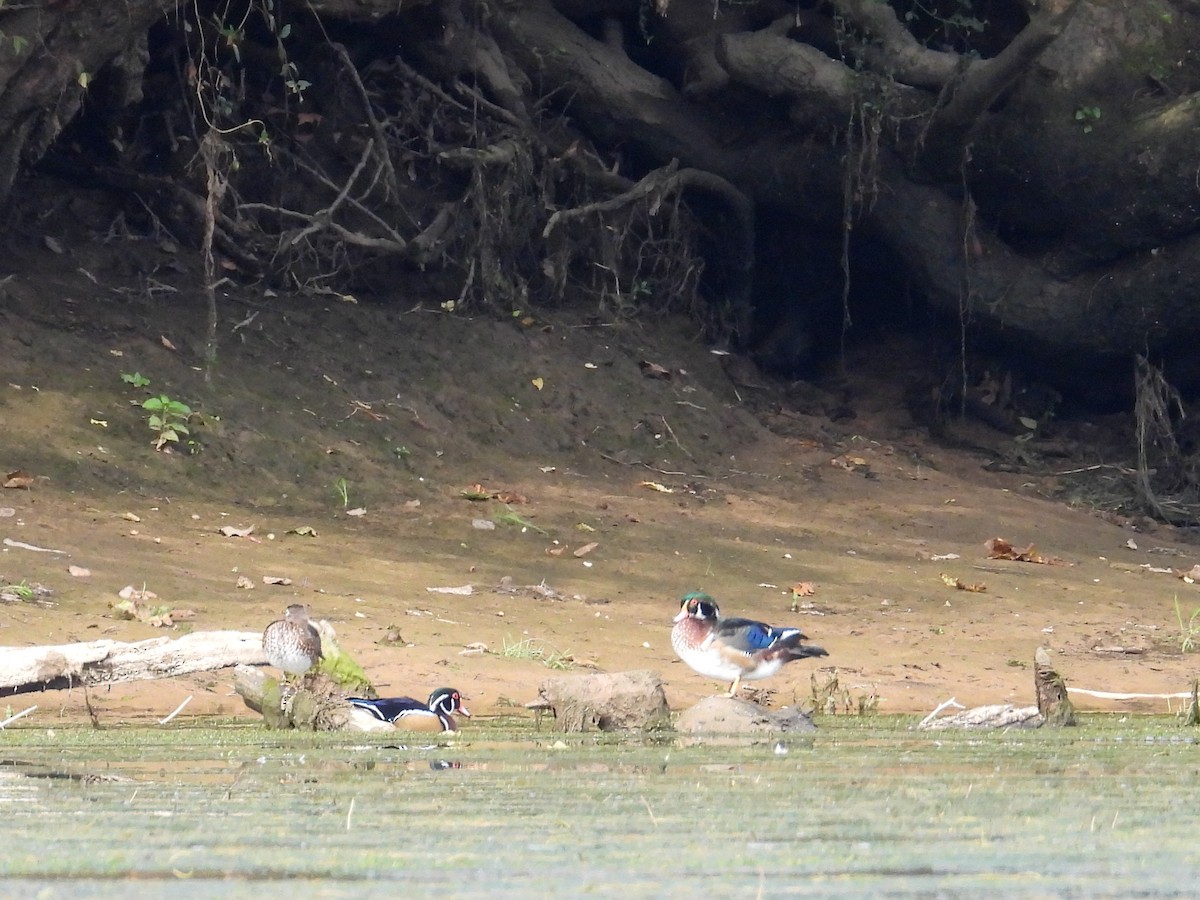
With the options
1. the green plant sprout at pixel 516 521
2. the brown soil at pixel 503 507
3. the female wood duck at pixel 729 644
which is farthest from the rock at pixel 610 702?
the green plant sprout at pixel 516 521

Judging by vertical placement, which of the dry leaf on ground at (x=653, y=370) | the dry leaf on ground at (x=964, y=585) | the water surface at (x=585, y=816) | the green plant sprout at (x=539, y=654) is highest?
the dry leaf on ground at (x=653, y=370)

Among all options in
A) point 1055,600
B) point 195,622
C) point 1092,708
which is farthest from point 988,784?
point 1055,600

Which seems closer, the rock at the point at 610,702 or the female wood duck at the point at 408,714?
the female wood duck at the point at 408,714

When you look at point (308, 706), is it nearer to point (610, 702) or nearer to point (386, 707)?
point (386, 707)

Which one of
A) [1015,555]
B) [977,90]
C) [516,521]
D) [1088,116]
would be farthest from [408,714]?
[1088,116]

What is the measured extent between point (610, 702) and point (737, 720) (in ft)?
1.41

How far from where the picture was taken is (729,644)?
6.25 meters

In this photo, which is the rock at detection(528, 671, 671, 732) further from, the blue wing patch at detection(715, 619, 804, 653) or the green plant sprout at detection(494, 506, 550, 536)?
the green plant sprout at detection(494, 506, 550, 536)

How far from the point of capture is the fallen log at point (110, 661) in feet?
18.6

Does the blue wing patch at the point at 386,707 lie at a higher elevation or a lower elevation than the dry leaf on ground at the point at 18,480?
lower

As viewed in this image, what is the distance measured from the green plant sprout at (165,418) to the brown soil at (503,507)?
3.9 inches

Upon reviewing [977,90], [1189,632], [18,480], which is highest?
[977,90]

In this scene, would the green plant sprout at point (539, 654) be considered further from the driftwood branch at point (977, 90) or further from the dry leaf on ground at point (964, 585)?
the driftwood branch at point (977, 90)

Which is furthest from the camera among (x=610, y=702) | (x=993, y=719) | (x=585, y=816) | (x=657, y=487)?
(x=657, y=487)
